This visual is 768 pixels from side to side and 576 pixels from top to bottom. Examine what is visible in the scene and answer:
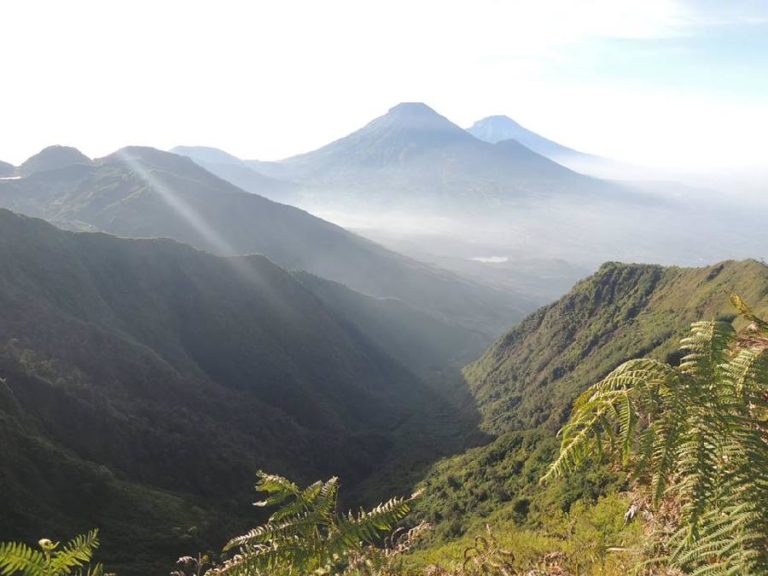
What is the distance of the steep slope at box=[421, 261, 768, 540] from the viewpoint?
86.7 feet

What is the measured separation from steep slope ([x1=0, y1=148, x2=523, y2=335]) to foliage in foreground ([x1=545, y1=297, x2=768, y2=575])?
133877 millimetres

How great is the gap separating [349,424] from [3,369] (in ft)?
139

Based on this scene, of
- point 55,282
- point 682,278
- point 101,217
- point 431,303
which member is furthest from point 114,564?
point 431,303

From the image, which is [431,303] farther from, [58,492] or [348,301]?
[58,492]

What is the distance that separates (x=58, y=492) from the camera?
26.5 meters

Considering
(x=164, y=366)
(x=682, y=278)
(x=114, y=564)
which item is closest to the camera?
(x=114, y=564)

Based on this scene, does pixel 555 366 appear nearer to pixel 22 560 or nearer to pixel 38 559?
pixel 38 559

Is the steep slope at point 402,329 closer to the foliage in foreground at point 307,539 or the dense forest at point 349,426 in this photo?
the dense forest at point 349,426

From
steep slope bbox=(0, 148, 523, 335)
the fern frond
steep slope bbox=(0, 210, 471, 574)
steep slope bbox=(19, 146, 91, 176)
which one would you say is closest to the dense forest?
the fern frond

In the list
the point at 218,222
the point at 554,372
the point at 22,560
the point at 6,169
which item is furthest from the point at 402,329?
the point at 6,169

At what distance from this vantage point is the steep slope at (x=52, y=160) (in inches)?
6730

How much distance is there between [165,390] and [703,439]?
52693 mm

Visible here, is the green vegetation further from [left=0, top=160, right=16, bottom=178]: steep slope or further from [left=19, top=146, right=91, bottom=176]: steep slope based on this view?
[left=0, top=160, right=16, bottom=178]: steep slope

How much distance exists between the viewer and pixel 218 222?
14975 cm
